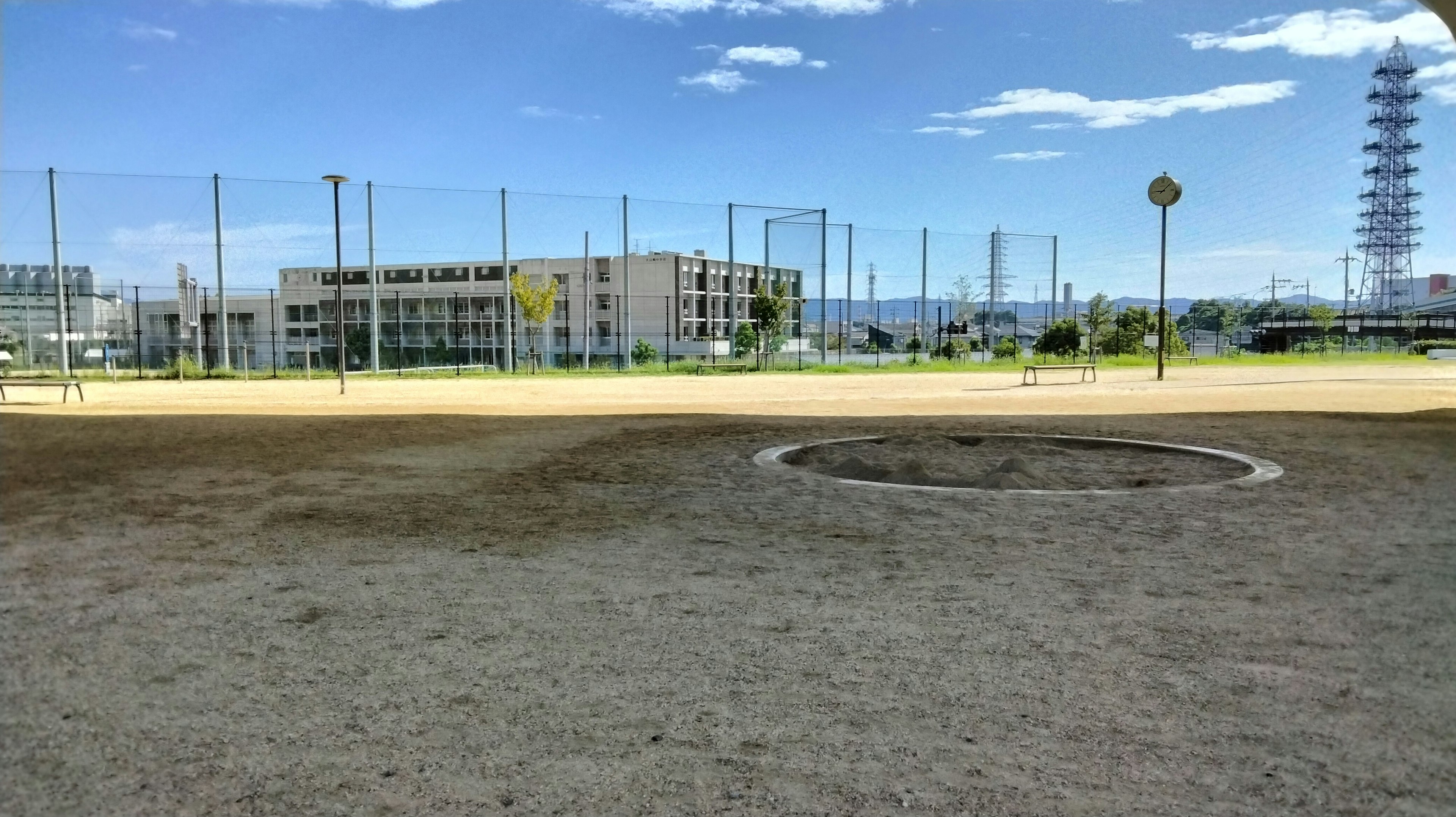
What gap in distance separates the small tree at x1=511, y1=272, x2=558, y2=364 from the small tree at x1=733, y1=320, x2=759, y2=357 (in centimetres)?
554

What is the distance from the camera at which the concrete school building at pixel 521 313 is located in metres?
30.0

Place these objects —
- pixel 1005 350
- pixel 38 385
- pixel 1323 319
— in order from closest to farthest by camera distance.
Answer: pixel 38 385
pixel 1005 350
pixel 1323 319

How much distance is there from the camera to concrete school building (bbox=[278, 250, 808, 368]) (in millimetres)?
30047

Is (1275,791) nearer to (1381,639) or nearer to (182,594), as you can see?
(1381,639)

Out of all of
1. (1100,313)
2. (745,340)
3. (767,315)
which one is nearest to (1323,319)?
(1100,313)

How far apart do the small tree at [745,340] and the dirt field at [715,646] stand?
22481mm

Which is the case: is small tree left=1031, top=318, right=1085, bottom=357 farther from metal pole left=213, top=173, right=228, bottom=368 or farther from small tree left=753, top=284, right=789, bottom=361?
metal pole left=213, top=173, right=228, bottom=368

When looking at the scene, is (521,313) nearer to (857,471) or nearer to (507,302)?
(507,302)

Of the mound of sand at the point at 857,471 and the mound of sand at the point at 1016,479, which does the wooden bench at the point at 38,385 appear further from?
the mound of sand at the point at 1016,479

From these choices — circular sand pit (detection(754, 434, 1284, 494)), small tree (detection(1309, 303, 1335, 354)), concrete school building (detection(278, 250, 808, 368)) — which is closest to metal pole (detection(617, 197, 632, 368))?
concrete school building (detection(278, 250, 808, 368))

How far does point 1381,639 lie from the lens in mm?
3254

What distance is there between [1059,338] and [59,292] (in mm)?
30779

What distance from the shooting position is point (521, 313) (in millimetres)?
37406

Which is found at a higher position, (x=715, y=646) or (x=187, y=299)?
(x=187, y=299)
